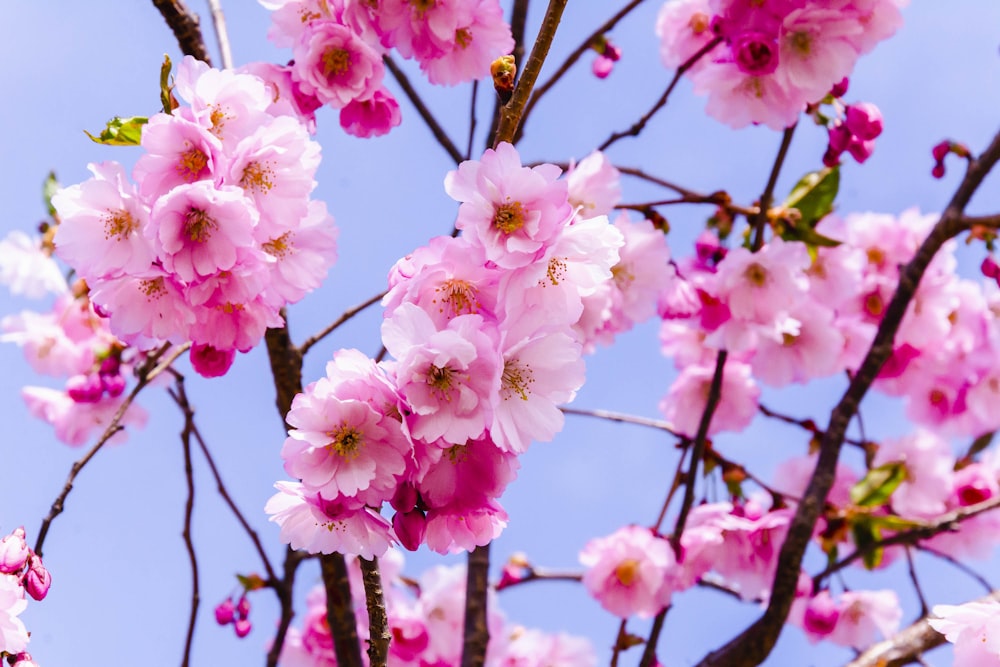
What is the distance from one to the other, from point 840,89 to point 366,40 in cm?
109

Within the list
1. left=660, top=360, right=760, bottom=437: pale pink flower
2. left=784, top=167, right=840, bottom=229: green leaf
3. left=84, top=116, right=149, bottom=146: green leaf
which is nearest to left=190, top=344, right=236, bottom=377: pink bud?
left=84, top=116, right=149, bottom=146: green leaf

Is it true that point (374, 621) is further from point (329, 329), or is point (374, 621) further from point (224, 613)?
point (224, 613)

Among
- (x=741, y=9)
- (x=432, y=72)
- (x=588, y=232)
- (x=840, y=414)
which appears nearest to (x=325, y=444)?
(x=588, y=232)

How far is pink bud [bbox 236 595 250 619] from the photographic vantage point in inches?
90.3

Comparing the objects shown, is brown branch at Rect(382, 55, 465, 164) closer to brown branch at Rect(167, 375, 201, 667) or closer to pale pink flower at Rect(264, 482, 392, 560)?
brown branch at Rect(167, 375, 201, 667)

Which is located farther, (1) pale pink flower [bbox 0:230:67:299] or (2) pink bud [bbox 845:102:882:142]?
(1) pale pink flower [bbox 0:230:67:299]

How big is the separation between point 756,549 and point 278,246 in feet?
4.92

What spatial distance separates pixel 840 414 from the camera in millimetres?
2270

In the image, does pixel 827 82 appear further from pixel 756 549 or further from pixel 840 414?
pixel 756 549

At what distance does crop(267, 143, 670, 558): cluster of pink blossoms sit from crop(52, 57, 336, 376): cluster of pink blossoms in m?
0.23

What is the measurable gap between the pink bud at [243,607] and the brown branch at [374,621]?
4.70ft

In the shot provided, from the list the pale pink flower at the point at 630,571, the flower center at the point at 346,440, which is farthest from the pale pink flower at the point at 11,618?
the pale pink flower at the point at 630,571

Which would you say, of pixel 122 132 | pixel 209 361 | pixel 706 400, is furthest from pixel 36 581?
pixel 706 400

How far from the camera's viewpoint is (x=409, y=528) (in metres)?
0.94
